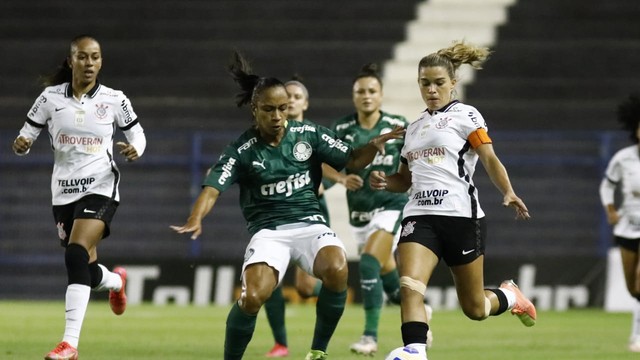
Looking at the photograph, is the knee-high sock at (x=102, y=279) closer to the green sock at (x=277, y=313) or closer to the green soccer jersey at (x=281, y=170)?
the green sock at (x=277, y=313)

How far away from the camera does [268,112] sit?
8109mm

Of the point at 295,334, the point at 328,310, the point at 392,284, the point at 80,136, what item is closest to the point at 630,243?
the point at 392,284

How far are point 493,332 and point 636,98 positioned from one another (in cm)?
258

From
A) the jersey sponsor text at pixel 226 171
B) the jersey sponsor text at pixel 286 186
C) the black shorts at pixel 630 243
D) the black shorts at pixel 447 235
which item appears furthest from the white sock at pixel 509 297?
the black shorts at pixel 630 243

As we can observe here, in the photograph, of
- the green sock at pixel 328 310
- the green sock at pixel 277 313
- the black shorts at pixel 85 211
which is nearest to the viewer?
the green sock at pixel 328 310

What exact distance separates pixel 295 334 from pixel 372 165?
6.55 feet

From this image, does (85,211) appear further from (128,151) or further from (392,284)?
(392,284)

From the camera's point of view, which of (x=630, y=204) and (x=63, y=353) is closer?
(x=63, y=353)

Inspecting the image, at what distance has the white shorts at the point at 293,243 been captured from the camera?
26.3 ft

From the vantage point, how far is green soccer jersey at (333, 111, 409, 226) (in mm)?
11070

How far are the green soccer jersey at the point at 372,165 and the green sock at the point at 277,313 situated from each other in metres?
1.56

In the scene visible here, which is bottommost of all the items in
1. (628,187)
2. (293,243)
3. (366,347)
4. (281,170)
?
(366,347)

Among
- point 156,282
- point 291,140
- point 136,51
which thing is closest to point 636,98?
point 291,140

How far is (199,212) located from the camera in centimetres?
761
